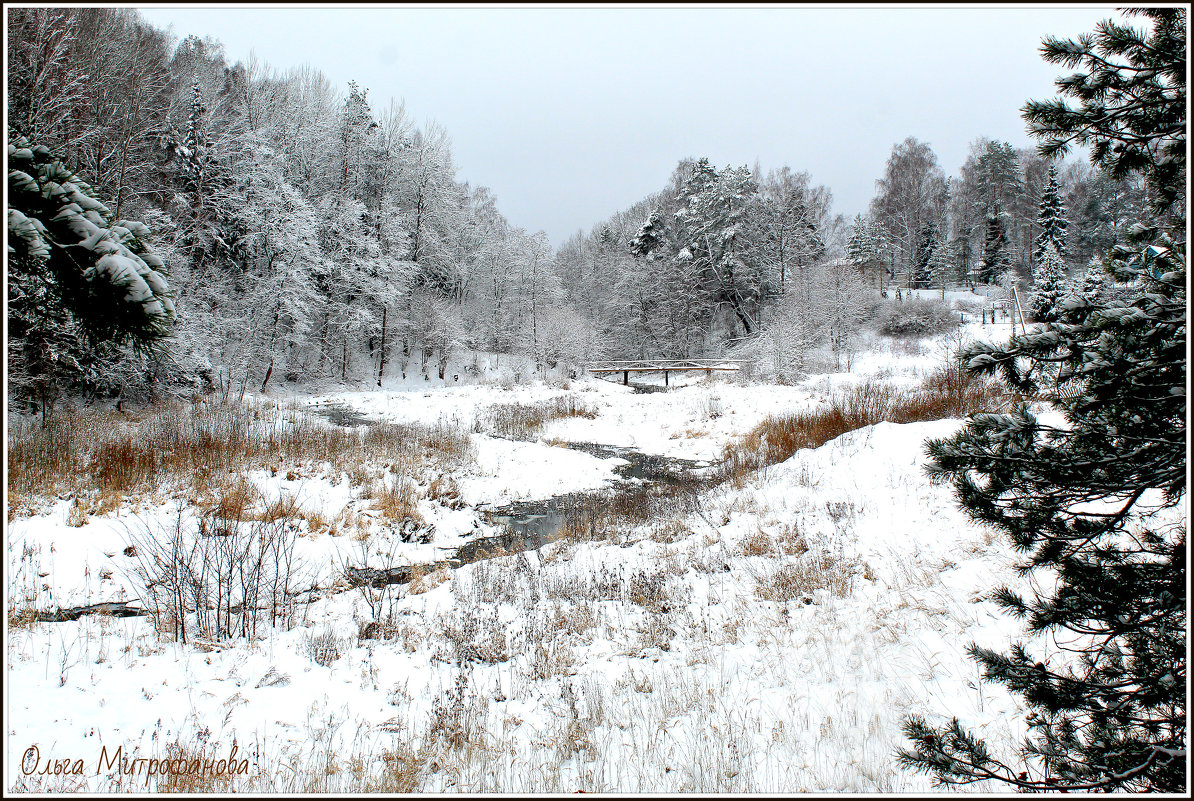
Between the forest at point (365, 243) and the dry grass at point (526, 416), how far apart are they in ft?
25.7

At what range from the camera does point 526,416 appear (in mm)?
16734

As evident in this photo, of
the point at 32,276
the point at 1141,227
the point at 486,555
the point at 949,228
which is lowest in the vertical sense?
the point at 486,555

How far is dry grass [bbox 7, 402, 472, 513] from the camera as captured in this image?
291 inches

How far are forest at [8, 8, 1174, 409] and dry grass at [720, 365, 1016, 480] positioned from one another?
375cm

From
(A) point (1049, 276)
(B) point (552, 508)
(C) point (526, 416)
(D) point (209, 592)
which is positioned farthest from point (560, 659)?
(A) point (1049, 276)

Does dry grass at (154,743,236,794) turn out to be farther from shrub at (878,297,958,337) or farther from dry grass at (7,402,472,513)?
shrub at (878,297,958,337)

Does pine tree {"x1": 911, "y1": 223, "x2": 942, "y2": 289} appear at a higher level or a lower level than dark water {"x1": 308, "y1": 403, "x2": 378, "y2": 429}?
higher

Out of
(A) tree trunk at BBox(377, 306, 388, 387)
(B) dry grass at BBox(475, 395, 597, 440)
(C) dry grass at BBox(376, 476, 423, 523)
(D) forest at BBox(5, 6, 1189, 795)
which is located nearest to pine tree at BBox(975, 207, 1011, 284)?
(D) forest at BBox(5, 6, 1189, 795)

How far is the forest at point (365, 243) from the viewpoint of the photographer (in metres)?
9.97

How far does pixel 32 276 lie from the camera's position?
1939 mm

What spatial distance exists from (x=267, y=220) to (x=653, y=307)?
24107 mm

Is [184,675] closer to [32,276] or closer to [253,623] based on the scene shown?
[253,623]

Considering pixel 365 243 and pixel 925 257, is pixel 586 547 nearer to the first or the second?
pixel 365 243

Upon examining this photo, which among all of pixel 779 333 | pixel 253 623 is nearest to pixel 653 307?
pixel 779 333
